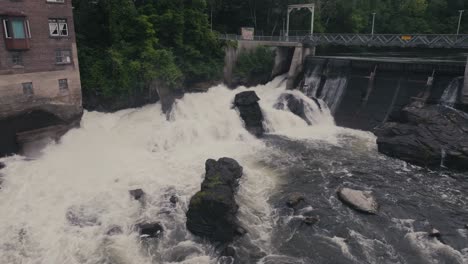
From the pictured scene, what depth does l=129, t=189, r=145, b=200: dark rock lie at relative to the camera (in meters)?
21.4

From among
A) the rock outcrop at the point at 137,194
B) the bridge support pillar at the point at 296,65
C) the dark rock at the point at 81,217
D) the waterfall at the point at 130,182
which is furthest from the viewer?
the bridge support pillar at the point at 296,65

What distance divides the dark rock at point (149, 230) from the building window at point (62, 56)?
1597 cm

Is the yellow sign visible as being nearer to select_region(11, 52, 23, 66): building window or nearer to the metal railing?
the metal railing

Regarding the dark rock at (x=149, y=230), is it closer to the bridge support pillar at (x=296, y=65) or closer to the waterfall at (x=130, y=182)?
the waterfall at (x=130, y=182)

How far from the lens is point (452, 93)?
3212 cm

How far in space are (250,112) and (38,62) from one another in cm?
1778

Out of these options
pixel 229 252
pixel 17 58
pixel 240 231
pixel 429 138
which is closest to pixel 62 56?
pixel 17 58

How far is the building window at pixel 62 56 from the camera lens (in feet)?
89.6

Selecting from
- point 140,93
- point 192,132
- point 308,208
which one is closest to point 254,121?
point 192,132

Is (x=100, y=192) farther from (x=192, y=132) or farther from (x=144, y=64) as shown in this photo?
(x=144, y=64)

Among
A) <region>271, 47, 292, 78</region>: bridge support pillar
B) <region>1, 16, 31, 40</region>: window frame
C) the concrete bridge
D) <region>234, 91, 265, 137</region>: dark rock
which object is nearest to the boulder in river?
<region>234, 91, 265, 137</region>: dark rock

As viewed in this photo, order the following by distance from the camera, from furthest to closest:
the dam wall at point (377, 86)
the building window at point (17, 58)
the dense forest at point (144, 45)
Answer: the dam wall at point (377, 86) → the dense forest at point (144, 45) → the building window at point (17, 58)

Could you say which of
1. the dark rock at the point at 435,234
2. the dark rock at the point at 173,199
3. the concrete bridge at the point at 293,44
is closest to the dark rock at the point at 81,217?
the dark rock at the point at 173,199

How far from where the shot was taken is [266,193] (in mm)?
22422
